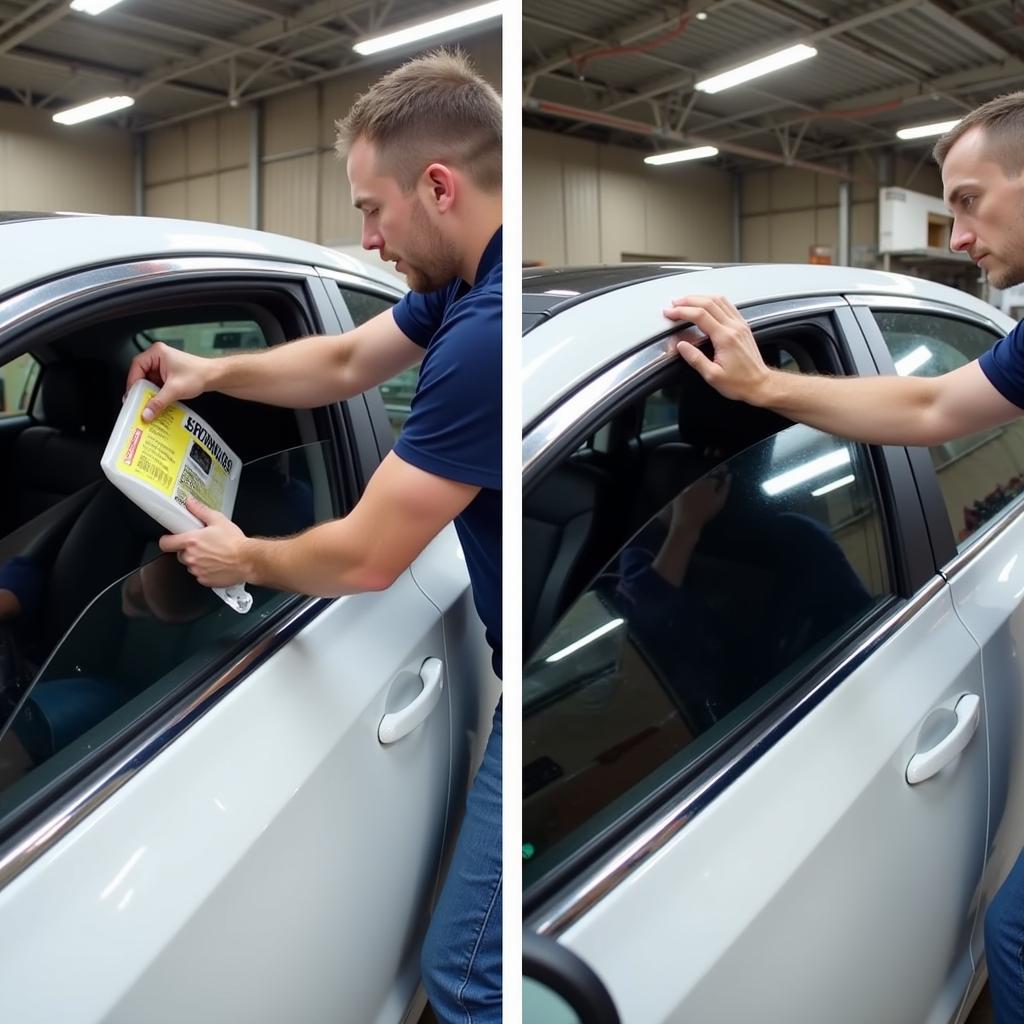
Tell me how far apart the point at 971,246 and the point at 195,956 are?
85cm

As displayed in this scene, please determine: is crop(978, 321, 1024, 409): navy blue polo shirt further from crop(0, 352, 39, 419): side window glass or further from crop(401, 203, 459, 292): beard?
crop(0, 352, 39, 419): side window glass

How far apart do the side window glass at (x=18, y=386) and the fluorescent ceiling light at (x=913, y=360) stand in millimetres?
955

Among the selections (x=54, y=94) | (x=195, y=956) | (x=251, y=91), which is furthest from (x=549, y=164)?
(x=195, y=956)

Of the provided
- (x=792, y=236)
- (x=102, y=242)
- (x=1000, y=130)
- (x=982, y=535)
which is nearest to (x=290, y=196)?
(x=102, y=242)

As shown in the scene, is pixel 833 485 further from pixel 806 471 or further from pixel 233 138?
pixel 233 138

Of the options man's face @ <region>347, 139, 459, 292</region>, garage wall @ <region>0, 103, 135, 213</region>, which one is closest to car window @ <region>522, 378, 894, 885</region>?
man's face @ <region>347, 139, 459, 292</region>

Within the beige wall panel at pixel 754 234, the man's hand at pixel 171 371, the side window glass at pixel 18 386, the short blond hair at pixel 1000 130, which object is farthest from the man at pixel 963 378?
the side window glass at pixel 18 386

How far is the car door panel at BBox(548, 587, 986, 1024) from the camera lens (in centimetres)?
65

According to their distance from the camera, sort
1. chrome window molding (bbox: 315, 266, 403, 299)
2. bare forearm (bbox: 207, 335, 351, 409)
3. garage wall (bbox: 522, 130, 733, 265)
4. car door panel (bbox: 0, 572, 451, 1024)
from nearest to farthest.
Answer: car door panel (bbox: 0, 572, 451, 1024), garage wall (bbox: 522, 130, 733, 265), bare forearm (bbox: 207, 335, 351, 409), chrome window molding (bbox: 315, 266, 403, 299)

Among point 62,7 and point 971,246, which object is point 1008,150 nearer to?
point 971,246

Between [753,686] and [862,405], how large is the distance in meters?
0.28

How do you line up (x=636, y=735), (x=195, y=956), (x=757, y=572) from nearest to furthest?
(x=195, y=956), (x=636, y=735), (x=757, y=572)

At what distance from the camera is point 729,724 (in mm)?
789

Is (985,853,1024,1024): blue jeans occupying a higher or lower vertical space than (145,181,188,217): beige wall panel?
lower
